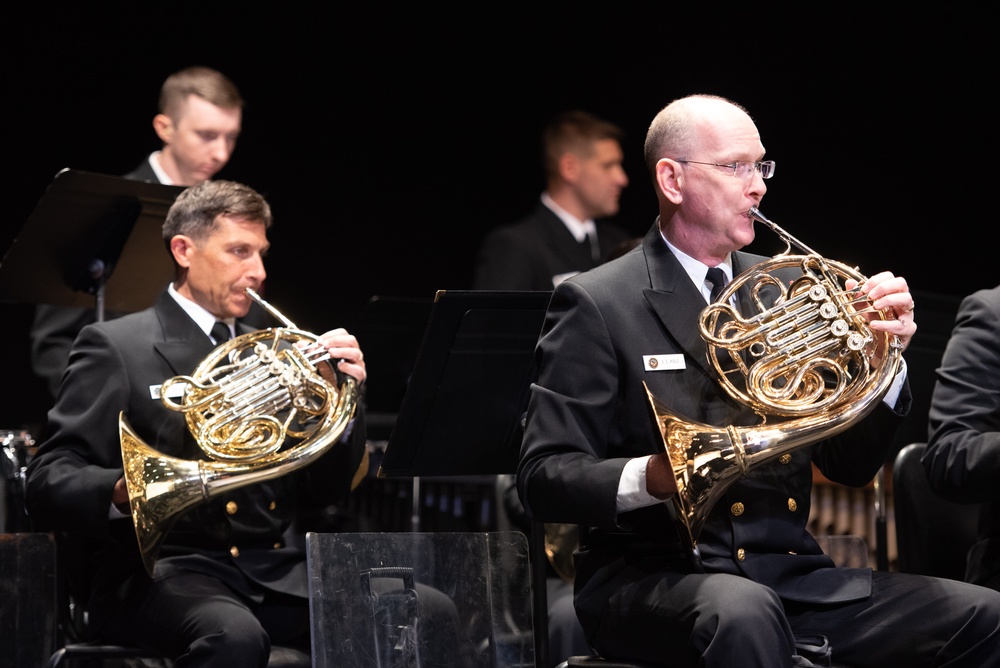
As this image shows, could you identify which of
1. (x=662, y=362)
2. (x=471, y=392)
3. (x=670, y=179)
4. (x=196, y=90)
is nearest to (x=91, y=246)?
(x=196, y=90)

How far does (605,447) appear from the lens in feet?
8.70

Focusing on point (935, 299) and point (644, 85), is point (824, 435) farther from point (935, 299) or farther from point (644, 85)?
point (644, 85)

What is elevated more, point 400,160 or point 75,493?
point 400,160

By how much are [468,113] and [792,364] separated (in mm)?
4731

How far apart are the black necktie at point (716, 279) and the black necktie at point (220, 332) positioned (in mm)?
1447

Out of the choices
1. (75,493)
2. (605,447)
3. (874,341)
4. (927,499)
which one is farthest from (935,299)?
(75,493)

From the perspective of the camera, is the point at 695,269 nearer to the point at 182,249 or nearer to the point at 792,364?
the point at 792,364

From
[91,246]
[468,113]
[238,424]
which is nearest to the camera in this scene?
[238,424]

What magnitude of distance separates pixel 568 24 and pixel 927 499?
4292 millimetres

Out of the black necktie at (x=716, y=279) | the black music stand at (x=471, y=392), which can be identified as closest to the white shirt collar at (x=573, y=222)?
the black music stand at (x=471, y=392)

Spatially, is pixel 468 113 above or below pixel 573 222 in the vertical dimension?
above

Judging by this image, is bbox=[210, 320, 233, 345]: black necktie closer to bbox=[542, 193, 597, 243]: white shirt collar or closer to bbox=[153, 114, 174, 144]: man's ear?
bbox=[153, 114, 174, 144]: man's ear

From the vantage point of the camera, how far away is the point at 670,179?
287cm

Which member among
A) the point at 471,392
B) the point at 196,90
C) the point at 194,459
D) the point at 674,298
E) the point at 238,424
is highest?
the point at 196,90
